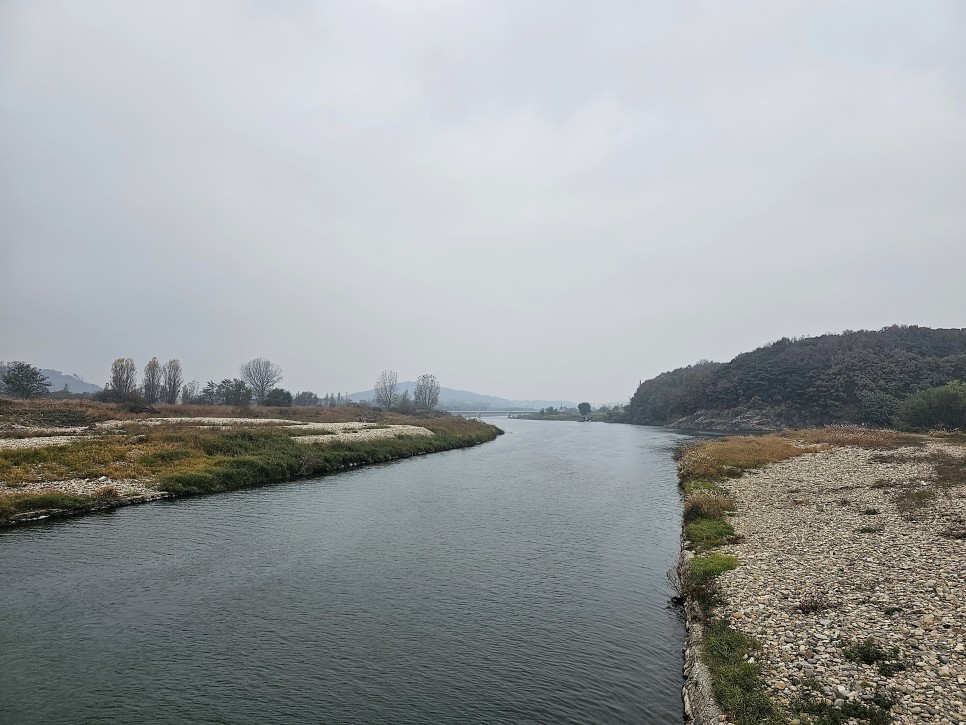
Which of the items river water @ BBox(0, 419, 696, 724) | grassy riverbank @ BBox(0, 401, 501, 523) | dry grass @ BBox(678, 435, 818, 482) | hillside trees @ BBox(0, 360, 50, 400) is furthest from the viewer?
hillside trees @ BBox(0, 360, 50, 400)

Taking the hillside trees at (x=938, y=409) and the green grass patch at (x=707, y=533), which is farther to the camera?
the hillside trees at (x=938, y=409)

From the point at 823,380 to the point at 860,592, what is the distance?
150m

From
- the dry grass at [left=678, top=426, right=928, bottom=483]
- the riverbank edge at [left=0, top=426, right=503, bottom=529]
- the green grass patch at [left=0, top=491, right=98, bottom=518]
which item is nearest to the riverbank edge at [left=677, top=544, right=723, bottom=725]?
the dry grass at [left=678, top=426, right=928, bottom=483]

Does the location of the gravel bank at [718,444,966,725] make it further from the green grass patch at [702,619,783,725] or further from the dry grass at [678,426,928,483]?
the dry grass at [678,426,928,483]

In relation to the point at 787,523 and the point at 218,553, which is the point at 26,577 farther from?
the point at 787,523

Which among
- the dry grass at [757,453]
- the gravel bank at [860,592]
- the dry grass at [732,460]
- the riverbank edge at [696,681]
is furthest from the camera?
the dry grass at [757,453]

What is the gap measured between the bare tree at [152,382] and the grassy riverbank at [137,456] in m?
56.9

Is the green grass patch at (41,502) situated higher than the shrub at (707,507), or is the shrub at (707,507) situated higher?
the shrub at (707,507)

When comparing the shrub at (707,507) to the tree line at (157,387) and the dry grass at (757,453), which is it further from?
the tree line at (157,387)

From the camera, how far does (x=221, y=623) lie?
50.6 ft

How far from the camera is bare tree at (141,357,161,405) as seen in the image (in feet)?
404

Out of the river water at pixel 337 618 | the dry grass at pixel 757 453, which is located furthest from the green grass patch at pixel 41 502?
the dry grass at pixel 757 453

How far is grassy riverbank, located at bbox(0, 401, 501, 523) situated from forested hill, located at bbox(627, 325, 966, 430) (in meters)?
101

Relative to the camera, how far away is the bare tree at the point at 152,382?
12312cm
